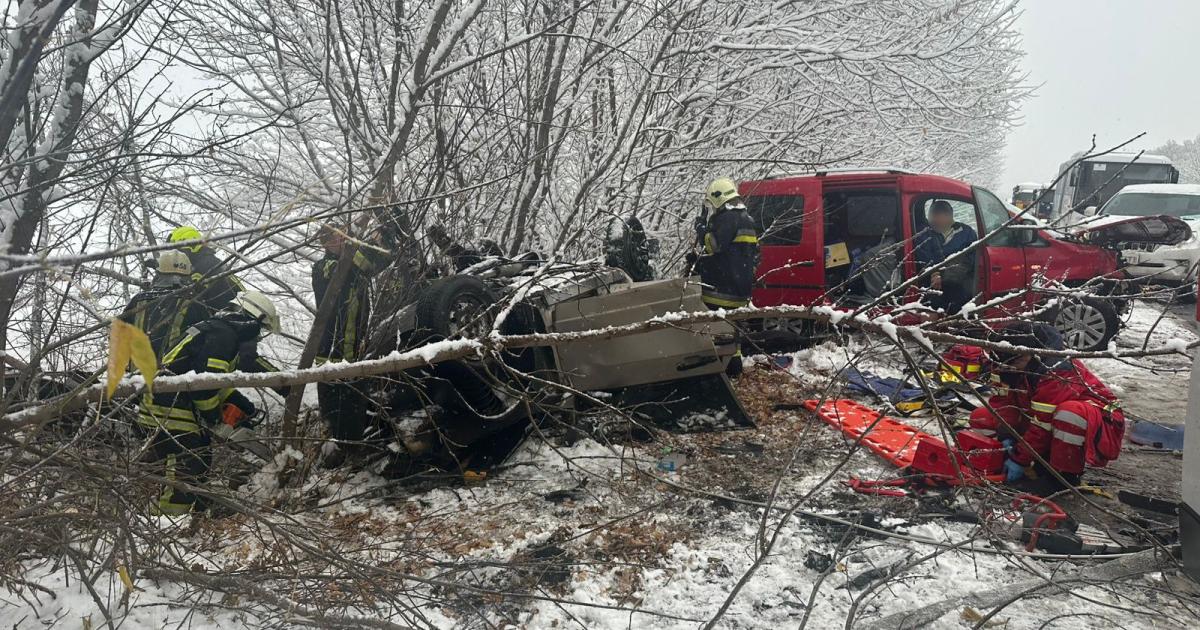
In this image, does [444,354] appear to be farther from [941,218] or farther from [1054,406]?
[941,218]

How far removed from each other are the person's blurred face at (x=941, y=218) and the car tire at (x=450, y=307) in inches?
195

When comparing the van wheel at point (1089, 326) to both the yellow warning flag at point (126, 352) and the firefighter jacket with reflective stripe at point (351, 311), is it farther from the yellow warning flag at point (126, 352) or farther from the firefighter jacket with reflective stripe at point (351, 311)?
the yellow warning flag at point (126, 352)

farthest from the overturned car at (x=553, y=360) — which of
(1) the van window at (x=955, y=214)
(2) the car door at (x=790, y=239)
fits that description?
(1) the van window at (x=955, y=214)

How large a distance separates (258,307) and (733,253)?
3816 mm

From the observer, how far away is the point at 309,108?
25.9ft

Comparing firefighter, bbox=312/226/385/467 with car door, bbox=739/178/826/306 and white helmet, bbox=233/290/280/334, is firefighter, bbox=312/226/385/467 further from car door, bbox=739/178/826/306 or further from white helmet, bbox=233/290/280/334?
car door, bbox=739/178/826/306

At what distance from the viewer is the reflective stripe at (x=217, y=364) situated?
367 cm

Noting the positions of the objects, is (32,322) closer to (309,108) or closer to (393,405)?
(393,405)

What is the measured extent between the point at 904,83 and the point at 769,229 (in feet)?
9.44

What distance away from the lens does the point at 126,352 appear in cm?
85

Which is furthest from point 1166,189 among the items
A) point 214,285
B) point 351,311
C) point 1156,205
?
point 214,285

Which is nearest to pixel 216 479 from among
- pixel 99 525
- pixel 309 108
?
pixel 99 525

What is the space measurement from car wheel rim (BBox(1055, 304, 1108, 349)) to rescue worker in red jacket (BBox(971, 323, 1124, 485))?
3.22 meters

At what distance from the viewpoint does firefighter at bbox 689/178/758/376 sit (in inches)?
229
